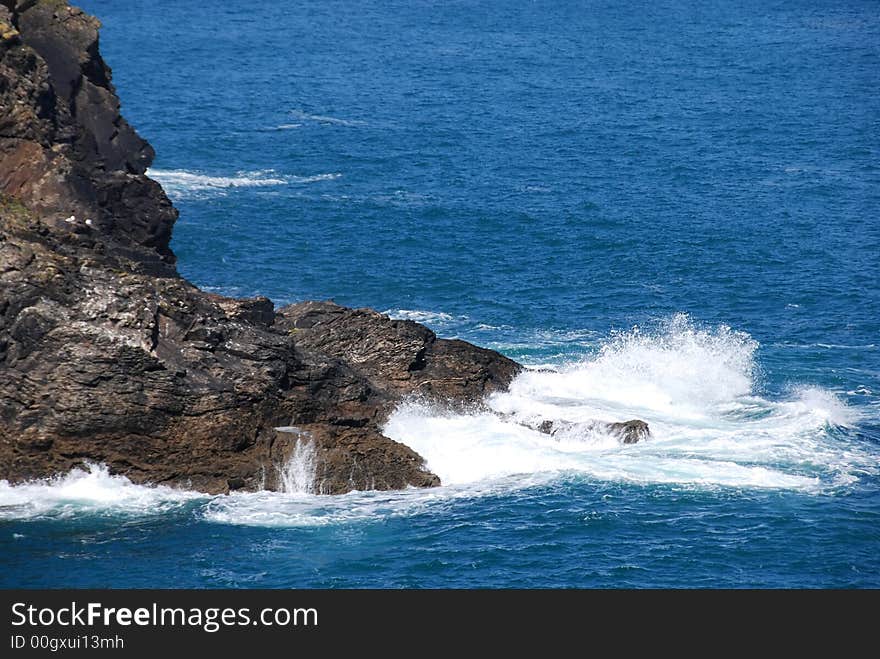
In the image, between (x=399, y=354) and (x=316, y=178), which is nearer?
(x=399, y=354)

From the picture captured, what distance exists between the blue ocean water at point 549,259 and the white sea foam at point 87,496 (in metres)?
0.10

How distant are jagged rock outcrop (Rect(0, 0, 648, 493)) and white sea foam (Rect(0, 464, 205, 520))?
415mm

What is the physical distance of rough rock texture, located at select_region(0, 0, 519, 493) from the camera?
48.2 m

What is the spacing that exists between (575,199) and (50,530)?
54.2 meters

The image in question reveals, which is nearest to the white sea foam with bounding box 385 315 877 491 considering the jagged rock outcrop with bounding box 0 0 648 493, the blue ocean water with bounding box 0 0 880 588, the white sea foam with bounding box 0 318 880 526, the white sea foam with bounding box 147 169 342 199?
the white sea foam with bounding box 0 318 880 526

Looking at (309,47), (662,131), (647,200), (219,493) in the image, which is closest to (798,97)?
(662,131)

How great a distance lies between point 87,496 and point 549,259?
130 feet

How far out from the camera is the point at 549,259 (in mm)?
82312

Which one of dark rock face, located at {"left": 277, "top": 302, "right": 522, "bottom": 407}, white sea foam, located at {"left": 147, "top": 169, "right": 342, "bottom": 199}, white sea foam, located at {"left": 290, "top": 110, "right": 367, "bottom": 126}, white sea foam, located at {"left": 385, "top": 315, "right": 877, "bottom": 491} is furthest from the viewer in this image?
white sea foam, located at {"left": 290, "top": 110, "right": 367, "bottom": 126}

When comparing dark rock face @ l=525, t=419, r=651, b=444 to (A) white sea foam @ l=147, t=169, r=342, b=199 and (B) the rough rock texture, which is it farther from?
(A) white sea foam @ l=147, t=169, r=342, b=199

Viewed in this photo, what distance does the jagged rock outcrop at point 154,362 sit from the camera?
158 feet

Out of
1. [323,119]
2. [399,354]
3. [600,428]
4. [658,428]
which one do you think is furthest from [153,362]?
[323,119]

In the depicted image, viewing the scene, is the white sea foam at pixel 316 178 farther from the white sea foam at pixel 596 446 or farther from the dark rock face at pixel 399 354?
the dark rock face at pixel 399 354

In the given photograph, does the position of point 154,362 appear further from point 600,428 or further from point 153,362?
point 600,428
